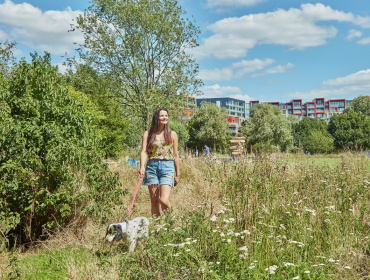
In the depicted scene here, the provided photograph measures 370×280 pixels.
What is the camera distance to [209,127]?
57656 millimetres

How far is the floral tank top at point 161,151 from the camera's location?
5.41m

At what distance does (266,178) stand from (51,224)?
3.28 metres

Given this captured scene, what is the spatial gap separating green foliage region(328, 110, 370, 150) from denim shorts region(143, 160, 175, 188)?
6256 centimetres

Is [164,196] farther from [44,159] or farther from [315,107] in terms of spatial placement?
[315,107]

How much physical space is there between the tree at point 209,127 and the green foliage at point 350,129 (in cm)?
2059

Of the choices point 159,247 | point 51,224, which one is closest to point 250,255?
point 159,247

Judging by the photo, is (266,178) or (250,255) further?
(266,178)

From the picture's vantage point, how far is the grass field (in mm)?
3605

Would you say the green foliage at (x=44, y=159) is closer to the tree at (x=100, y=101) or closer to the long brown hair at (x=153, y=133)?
the long brown hair at (x=153, y=133)

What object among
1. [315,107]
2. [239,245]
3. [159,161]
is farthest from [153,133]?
[315,107]

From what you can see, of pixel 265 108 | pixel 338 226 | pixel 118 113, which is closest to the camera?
pixel 338 226

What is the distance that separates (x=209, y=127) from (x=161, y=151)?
52.4 m

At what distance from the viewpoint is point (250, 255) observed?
3.85 m

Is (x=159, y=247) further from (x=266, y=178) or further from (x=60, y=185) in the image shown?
(x=266, y=178)
